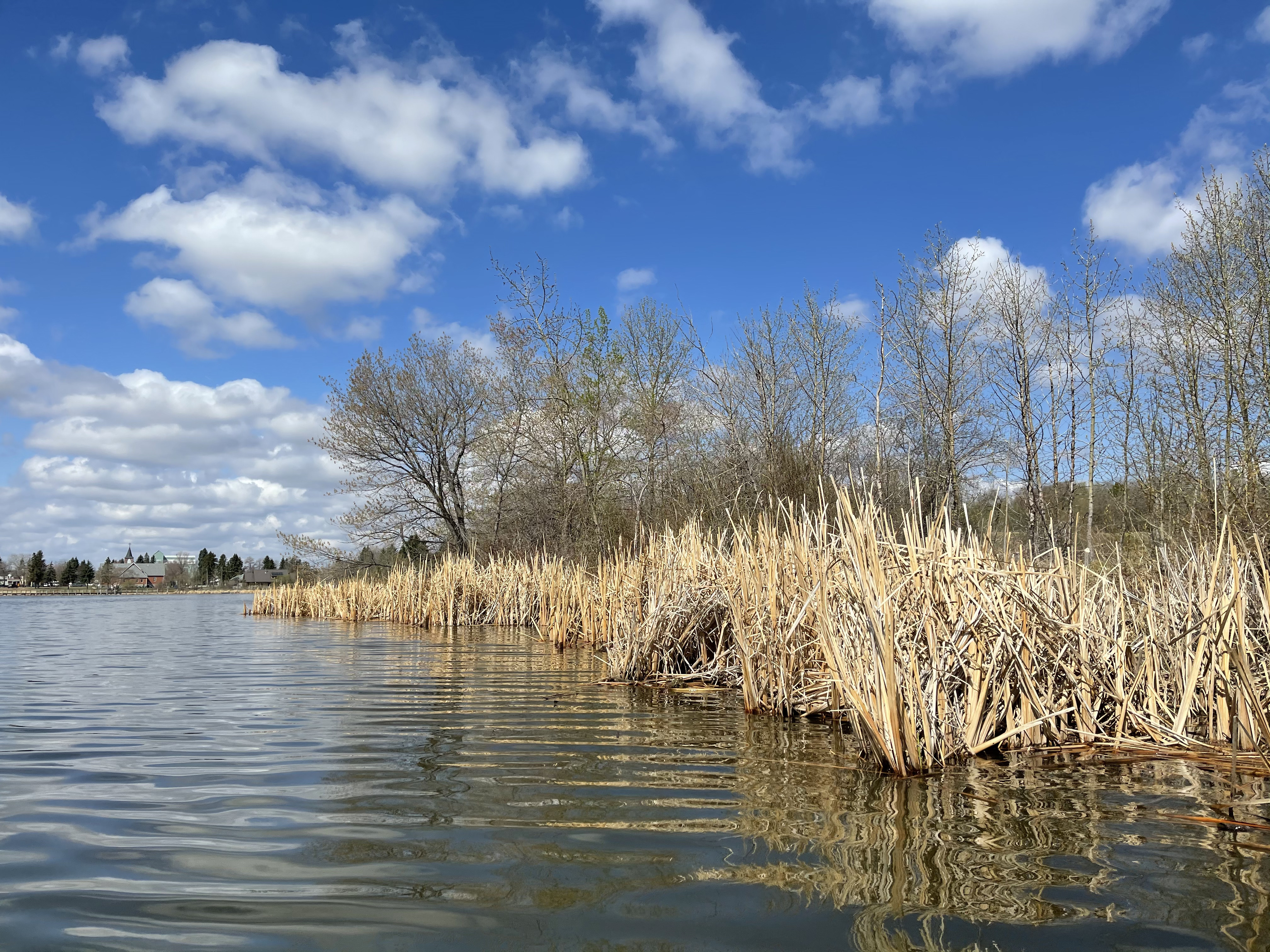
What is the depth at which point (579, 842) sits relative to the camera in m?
2.60

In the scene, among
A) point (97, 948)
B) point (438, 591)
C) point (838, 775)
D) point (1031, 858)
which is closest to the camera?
point (97, 948)

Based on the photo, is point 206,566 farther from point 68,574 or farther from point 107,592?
point 107,592

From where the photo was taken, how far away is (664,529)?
814 cm

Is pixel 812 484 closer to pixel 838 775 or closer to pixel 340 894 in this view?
pixel 838 775

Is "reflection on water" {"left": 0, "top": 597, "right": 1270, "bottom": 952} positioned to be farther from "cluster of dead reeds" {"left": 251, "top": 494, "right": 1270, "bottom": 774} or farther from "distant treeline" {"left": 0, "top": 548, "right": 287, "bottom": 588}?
"distant treeline" {"left": 0, "top": 548, "right": 287, "bottom": 588}

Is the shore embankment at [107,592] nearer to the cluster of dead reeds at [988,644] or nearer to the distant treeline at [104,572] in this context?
the distant treeline at [104,572]

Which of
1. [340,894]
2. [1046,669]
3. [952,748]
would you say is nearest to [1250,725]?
[1046,669]

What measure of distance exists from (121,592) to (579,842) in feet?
248

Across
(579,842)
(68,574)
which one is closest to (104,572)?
(68,574)

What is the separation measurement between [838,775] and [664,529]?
15.5ft

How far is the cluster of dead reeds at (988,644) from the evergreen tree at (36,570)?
95.9 m

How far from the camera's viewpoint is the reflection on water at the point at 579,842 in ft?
6.36

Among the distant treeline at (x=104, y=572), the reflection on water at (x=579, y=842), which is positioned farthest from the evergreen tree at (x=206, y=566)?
the reflection on water at (x=579, y=842)

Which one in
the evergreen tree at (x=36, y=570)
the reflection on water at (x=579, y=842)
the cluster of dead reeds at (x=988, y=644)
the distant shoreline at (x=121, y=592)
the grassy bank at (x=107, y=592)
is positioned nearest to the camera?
the reflection on water at (x=579, y=842)
